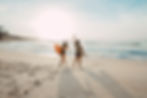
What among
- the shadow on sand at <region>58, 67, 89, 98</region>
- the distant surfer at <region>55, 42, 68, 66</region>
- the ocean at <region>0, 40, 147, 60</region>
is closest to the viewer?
the shadow on sand at <region>58, 67, 89, 98</region>

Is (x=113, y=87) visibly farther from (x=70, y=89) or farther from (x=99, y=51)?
(x=99, y=51)

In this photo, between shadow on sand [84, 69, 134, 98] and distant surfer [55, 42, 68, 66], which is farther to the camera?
distant surfer [55, 42, 68, 66]

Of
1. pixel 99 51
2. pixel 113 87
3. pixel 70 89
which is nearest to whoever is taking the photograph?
pixel 70 89

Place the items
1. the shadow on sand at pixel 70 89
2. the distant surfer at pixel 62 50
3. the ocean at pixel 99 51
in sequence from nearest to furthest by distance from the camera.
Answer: the shadow on sand at pixel 70 89 → the distant surfer at pixel 62 50 → the ocean at pixel 99 51

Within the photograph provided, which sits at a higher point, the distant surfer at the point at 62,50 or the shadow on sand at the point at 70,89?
the distant surfer at the point at 62,50

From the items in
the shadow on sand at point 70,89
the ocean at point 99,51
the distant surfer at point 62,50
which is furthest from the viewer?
the ocean at point 99,51

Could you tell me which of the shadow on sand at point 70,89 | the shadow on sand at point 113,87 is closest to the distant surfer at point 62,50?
the shadow on sand at point 70,89

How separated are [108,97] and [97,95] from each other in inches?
12.6

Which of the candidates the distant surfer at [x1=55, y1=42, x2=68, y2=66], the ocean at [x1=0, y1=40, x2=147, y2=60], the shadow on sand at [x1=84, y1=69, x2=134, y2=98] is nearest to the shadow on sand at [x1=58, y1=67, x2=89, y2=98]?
the shadow on sand at [x1=84, y1=69, x2=134, y2=98]

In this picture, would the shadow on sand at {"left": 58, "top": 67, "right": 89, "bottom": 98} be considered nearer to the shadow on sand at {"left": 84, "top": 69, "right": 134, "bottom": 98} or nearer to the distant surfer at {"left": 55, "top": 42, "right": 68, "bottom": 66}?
the shadow on sand at {"left": 84, "top": 69, "right": 134, "bottom": 98}

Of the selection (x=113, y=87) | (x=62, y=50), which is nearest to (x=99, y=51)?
(x=62, y=50)

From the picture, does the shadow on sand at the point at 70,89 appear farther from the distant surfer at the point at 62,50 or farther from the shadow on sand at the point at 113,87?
the distant surfer at the point at 62,50

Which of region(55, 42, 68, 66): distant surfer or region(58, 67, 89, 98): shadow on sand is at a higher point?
region(55, 42, 68, 66): distant surfer

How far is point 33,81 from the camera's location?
220 inches
